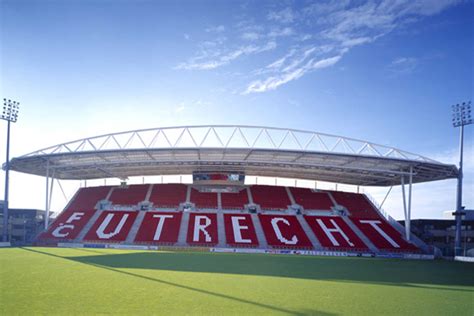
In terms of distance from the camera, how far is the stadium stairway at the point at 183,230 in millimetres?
36406

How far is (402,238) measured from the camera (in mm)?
39438

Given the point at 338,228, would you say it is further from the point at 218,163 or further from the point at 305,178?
the point at 218,163

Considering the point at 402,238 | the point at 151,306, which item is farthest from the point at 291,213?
the point at 151,306

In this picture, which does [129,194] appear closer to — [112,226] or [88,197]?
[88,197]

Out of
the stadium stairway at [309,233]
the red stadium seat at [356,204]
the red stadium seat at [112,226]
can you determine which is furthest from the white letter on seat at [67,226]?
the red stadium seat at [356,204]

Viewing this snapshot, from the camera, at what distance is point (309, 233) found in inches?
1535

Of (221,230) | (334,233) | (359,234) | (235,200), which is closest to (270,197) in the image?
(235,200)

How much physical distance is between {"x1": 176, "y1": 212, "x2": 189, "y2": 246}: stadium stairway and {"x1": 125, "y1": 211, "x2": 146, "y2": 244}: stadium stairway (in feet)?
16.6

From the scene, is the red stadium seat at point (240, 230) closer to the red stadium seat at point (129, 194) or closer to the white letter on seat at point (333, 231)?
the white letter on seat at point (333, 231)

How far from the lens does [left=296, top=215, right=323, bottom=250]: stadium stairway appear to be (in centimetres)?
3662

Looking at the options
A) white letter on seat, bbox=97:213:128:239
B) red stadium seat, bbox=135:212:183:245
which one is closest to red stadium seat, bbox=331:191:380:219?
red stadium seat, bbox=135:212:183:245

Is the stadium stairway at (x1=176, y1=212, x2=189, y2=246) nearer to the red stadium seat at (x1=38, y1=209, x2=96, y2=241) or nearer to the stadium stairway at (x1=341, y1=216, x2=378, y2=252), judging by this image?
the red stadium seat at (x1=38, y1=209, x2=96, y2=241)

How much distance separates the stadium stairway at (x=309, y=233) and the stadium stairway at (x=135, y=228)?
19.8 metres

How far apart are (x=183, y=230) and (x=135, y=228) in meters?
5.79
